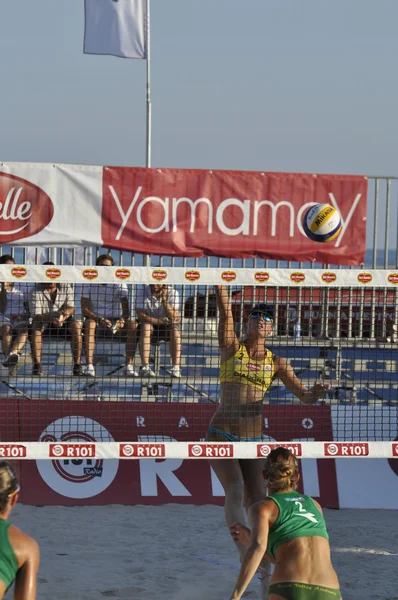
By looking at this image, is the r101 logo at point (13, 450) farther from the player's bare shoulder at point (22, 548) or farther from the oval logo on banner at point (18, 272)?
the player's bare shoulder at point (22, 548)

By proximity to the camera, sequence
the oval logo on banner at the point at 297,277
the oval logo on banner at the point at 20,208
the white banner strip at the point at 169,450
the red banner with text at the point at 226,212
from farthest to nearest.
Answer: the red banner with text at the point at 226,212 < the oval logo on banner at the point at 20,208 < the oval logo on banner at the point at 297,277 < the white banner strip at the point at 169,450

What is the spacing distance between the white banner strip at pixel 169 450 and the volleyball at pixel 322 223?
4.20m

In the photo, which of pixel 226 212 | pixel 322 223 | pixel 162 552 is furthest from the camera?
pixel 226 212

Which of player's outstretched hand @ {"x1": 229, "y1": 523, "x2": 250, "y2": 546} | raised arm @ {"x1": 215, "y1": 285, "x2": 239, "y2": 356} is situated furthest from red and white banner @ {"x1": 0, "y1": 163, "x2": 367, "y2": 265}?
player's outstretched hand @ {"x1": 229, "y1": 523, "x2": 250, "y2": 546}

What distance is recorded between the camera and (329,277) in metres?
6.50

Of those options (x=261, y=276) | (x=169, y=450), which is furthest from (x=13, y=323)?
(x=261, y=276)

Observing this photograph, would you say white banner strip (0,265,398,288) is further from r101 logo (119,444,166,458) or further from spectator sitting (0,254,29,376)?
spectator sitting (0,254,29,376)

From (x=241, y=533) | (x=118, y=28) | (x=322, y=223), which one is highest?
(x=118, y=28)

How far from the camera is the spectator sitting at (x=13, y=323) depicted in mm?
8398

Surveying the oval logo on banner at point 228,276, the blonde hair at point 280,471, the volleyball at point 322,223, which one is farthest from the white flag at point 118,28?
the blonde hair at point 280,471

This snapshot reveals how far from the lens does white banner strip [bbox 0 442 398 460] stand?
19.7ft

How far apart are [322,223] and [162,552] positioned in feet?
15.1

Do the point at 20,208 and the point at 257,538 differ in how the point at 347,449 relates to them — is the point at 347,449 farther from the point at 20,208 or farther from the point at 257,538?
the point at 20,208

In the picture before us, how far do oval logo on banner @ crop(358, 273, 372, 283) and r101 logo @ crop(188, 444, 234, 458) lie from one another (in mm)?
1566
